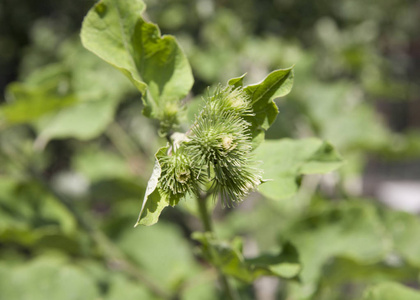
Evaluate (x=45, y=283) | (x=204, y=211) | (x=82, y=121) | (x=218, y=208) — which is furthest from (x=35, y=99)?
(x=218, y=208)

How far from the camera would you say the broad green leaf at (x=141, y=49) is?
0.70m

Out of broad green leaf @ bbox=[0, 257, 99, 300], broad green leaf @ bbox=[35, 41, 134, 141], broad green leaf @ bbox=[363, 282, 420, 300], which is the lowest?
broad green leaf @ bbox=[0, 257, 99, 300]

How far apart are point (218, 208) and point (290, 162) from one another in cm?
176

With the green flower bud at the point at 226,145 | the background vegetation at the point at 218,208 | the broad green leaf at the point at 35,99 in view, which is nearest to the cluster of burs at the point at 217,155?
the green flower bud at the point at 226,145

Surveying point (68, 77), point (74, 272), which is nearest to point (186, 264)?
point (74, 272)

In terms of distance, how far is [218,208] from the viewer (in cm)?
246

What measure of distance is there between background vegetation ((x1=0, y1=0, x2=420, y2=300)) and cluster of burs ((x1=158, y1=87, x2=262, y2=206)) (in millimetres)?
201

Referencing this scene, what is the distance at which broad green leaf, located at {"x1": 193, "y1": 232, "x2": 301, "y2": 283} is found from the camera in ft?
2.27

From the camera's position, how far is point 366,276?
3.64ft

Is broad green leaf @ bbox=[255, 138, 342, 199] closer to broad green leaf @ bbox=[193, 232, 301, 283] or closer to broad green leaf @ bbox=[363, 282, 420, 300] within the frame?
broad green leaf @ bbox=[193, 232, 301, 283]

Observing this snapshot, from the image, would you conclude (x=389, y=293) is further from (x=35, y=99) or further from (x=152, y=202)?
(x=35, y=99)

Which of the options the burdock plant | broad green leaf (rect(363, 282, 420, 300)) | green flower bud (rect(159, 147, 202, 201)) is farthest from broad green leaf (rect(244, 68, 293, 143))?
broad green leaf (rect(363, 282, 420, 300))

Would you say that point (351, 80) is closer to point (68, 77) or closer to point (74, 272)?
point (68, 77)

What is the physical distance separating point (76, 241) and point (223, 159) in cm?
82
